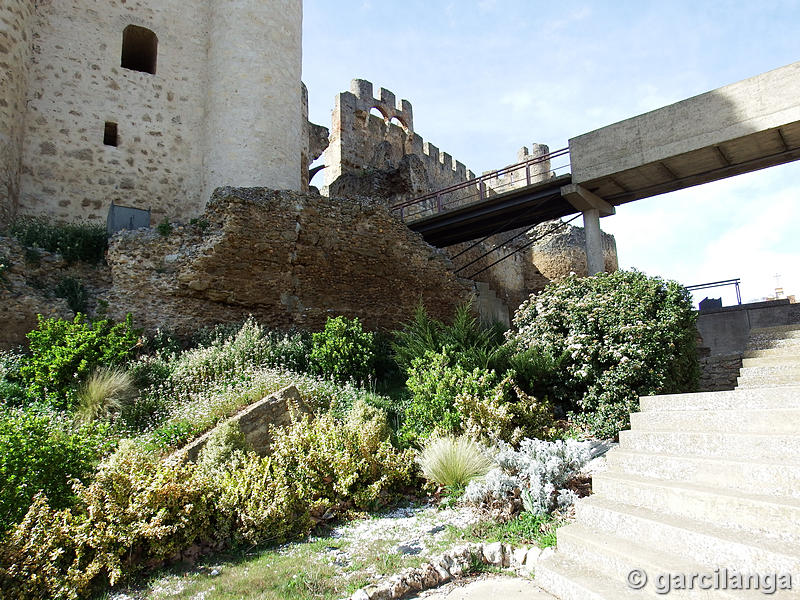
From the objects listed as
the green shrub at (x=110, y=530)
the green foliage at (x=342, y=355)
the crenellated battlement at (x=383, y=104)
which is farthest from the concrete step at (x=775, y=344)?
the crenellated battlement at (x=383, y=104)

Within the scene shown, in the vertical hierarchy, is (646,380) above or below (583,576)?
above

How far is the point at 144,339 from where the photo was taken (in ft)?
28.3

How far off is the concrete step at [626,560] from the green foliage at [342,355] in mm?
5041

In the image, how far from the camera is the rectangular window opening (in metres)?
12.4

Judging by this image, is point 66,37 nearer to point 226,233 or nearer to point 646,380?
point 226,233

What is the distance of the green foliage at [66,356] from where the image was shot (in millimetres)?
6707

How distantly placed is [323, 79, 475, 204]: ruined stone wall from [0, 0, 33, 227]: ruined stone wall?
430 inches

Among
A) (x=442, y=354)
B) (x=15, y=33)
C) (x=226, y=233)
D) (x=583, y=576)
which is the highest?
(x=15, y=33)

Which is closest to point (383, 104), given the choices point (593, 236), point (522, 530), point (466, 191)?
A: point (466, 191)

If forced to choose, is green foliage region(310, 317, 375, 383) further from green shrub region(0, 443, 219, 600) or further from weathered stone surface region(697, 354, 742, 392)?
weathered stone surface region(697, 354, 742, 392)

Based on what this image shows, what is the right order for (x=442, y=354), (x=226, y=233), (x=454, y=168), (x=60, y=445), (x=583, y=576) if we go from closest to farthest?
(x=583, y=576), (x=60, y=445), (x=442, y=354), (x=226, y=233), (x=454, y=168)

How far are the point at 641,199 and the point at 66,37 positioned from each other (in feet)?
46.9

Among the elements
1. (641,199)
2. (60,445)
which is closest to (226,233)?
(60,445)

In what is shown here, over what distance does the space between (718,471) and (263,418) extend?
14.2 feet
